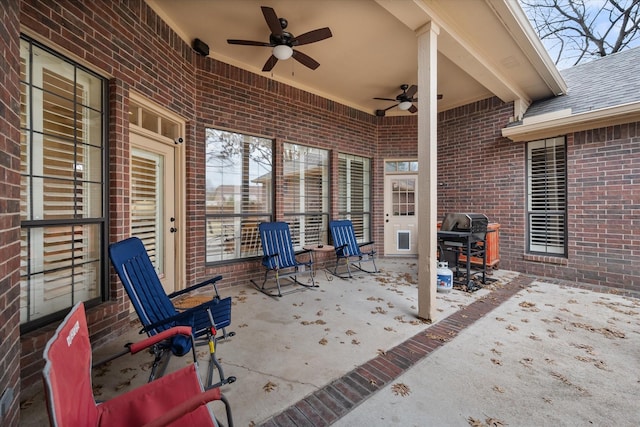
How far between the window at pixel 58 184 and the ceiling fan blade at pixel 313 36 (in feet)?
6.72

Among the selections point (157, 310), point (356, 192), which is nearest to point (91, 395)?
point (157, 310)

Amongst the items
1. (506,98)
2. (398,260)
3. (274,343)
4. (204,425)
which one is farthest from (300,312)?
(506,98)

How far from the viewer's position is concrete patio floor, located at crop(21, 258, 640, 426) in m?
1.62

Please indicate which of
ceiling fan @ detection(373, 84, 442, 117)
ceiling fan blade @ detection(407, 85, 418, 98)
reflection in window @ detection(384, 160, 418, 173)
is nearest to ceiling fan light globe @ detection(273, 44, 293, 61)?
ceiling fan @ detection(373, 84, 442, 117)

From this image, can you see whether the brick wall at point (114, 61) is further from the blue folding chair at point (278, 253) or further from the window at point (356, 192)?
the window at point (356, 192)

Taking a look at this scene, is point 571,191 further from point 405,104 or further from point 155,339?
point 155,339

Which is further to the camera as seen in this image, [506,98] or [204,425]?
[506,98]

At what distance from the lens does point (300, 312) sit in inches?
123

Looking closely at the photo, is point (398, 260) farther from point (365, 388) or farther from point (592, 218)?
point (365, 388)

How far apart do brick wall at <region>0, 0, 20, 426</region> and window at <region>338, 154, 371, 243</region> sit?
483 centimetres

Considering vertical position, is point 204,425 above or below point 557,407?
above

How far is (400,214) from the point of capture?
639cm

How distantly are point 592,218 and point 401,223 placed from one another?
3.21 meters

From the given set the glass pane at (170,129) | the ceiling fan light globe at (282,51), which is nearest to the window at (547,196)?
the ceiling fan light globe at (282,51)
